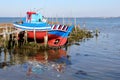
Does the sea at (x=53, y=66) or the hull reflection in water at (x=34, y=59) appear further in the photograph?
the hull reflection in water at (x=34, y=59)

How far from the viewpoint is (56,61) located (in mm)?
29125

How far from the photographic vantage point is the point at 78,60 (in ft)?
99.0

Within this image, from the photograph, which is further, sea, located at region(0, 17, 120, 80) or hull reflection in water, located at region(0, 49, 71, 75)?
hull reflection in water, located at region(0, 49, 71, 75)

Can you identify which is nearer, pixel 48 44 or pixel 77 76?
pixel 77 76

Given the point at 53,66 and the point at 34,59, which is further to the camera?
the point at 34,59

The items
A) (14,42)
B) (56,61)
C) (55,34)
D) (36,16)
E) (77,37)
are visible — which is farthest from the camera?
(77,37)

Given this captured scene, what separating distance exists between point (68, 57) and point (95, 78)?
1045 cm

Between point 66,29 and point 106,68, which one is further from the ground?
point 66,29

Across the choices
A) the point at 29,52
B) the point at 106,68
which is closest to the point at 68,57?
the point at 29,52

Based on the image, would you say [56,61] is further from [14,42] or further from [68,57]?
[14,42]

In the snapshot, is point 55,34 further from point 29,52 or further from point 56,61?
point 56,61

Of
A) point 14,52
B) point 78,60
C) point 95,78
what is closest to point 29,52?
point 14,52

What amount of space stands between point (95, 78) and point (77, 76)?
4.80 ft

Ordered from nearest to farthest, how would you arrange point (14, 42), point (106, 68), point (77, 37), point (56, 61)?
point (106, 68) → point (56, 61) → point (14, 42) → point (77, 37)
